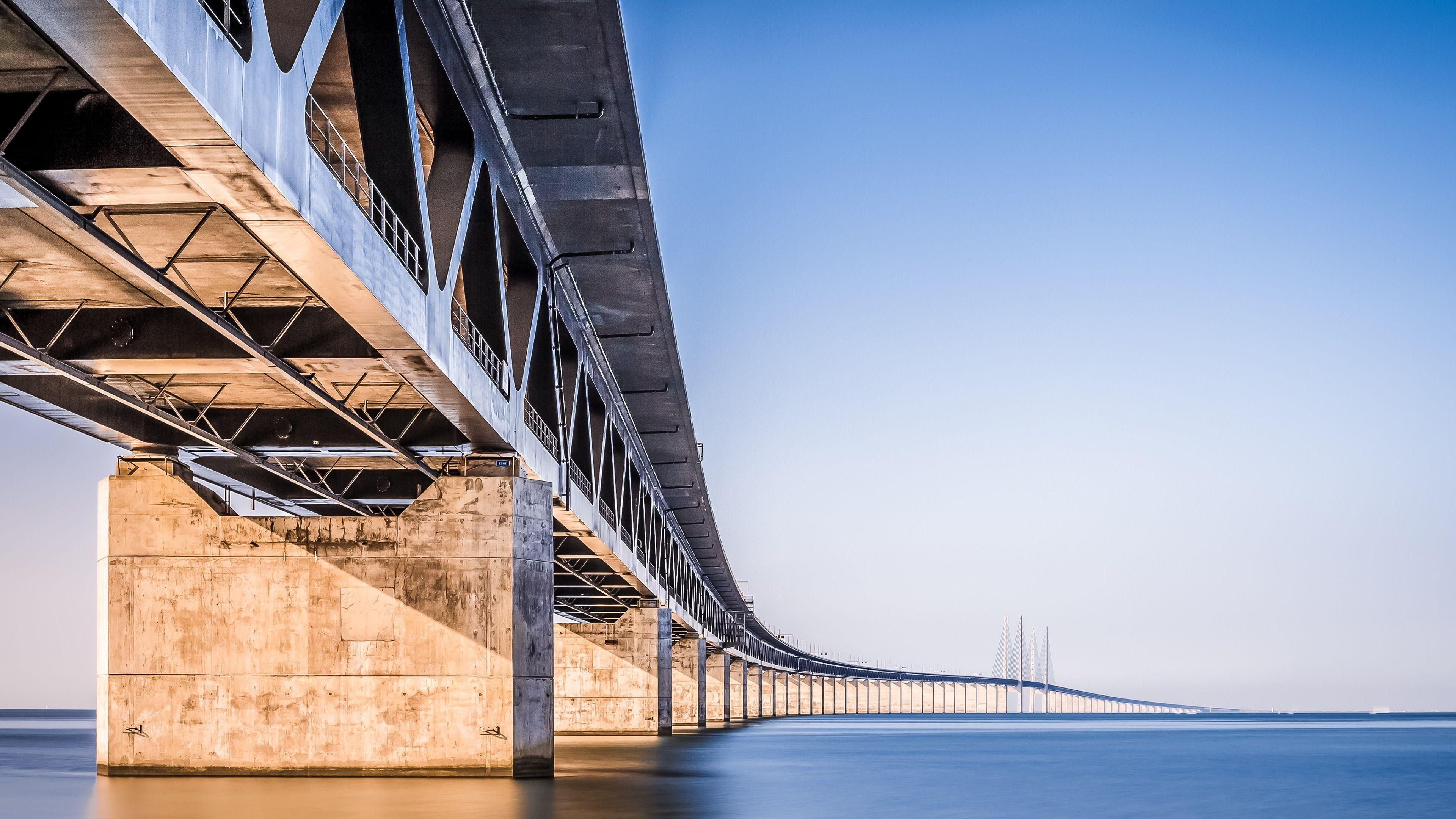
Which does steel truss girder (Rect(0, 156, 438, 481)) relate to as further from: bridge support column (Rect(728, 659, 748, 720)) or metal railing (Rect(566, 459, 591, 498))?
bridge support column (Rect(728, 659, 748, 720))

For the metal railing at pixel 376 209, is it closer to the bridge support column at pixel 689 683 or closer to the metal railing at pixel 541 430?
the metal railing at pixel 541 430

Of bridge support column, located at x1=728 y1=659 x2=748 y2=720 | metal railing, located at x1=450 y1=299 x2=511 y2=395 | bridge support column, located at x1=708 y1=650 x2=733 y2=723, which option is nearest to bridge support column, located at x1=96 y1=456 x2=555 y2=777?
metal railing, located at x1=450 y1=299 x2=511 y2=395

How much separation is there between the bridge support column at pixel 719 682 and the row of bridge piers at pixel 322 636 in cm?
8169

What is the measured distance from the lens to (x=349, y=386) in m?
23.3

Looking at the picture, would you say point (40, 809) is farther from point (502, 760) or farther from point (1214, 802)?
point (1214, 802)

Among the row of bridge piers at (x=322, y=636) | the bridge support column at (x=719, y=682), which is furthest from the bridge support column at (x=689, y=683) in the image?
the row of bridge piers at (x=322, y=636)

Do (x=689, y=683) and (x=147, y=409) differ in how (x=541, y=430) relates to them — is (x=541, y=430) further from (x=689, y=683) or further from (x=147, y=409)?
(x=689, y=683)

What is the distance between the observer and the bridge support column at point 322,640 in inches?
976

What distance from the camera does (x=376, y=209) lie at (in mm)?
17719

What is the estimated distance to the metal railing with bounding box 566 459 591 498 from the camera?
3309cm

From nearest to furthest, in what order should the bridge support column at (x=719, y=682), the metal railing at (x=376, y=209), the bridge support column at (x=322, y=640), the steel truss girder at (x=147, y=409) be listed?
the metal railing at (x=376, y=209) < the steel truss girder at (x=147, y=409) < the bridge support column at (x=322, y=640) < the bridge support column at (x=719, y=682)

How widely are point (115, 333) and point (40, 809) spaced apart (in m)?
7.84

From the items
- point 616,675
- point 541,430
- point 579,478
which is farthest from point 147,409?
point 616,675

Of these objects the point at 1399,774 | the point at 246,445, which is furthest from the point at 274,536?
the point at 1399,774
